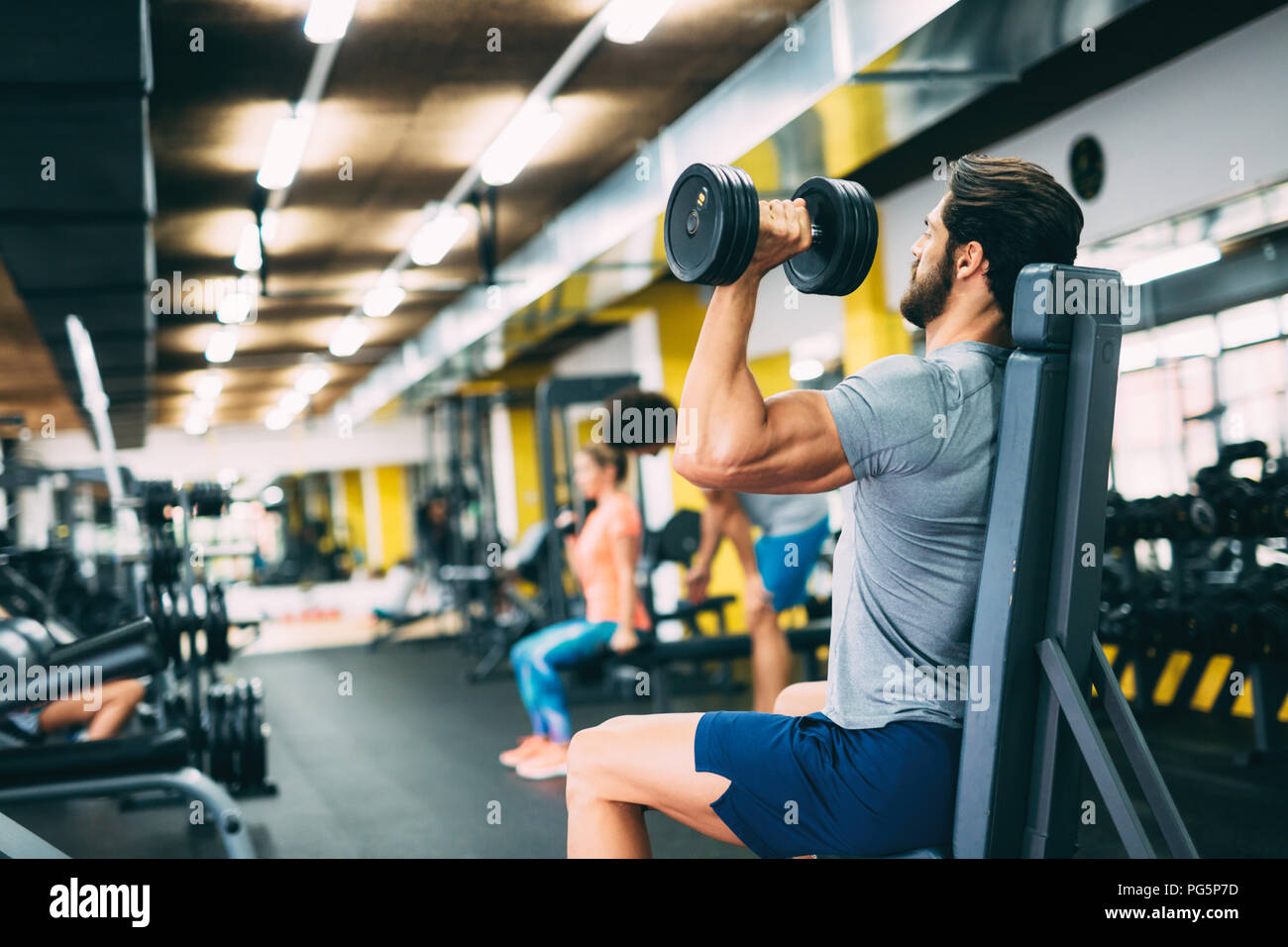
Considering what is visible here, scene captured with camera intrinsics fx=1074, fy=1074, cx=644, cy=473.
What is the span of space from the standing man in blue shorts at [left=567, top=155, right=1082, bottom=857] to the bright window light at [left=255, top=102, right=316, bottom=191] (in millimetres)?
3707

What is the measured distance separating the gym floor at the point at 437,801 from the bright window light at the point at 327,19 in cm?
250

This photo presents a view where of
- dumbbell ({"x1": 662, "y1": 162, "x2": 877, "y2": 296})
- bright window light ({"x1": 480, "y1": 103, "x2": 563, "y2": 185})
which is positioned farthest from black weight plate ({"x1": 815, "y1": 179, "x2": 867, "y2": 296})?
bright window light ({"x1": 480, "y1": 103, "x2": 563, "y2": 185})

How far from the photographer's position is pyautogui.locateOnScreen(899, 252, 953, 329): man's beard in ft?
4.25

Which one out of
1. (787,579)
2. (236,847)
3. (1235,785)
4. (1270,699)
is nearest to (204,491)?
A: (236,847)

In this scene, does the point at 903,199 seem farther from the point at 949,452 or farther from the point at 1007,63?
the point at 949,452

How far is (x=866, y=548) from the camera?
1250 mm

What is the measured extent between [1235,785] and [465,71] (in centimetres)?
374

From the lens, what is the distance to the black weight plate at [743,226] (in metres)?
1.14

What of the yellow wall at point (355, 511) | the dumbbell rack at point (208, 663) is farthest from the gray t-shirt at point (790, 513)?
the yellow wall at point (355, 511)

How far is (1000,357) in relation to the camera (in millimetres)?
1278

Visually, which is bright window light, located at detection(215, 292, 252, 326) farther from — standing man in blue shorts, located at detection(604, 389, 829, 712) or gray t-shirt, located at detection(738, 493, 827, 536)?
gray t-shirt, located at detection(738, 493, 827, 536)

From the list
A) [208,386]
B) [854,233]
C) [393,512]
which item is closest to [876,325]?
[854,233]

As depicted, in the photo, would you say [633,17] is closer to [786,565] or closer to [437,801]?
[786,565]

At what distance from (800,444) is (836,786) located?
0.38m
